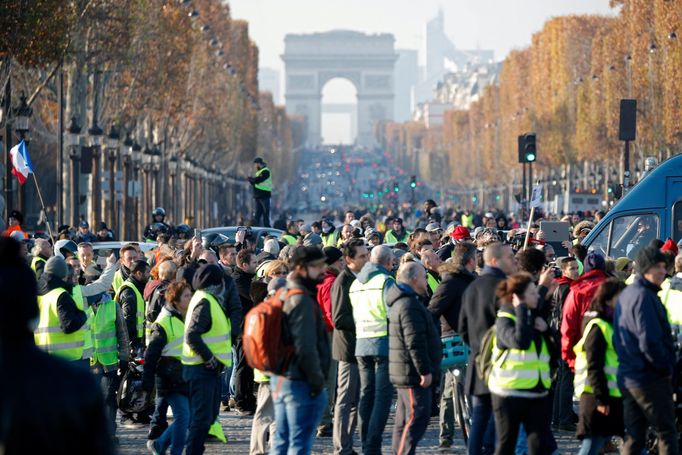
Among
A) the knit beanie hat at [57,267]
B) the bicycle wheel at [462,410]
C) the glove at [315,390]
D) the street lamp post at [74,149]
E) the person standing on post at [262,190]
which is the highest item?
the street lamp post at [74,149]

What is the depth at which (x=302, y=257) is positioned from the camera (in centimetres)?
1005

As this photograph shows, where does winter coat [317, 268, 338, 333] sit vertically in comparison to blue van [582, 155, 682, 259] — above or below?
below

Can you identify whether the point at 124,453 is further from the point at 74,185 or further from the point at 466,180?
the point at 466,180

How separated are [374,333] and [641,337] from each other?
2.60 m

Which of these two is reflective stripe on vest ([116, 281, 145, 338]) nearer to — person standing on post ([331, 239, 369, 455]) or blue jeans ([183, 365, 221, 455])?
A: person standing on post ([331, 239, 369, 455])

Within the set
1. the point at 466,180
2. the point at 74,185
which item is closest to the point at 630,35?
the point at 74,185

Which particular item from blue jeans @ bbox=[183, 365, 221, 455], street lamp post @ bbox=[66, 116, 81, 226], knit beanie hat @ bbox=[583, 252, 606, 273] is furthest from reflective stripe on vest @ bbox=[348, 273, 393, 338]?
street lamp post @ bbox=[66, 116, 81, 226]

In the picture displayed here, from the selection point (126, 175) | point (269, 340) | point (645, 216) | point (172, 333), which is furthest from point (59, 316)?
point (126, 175)

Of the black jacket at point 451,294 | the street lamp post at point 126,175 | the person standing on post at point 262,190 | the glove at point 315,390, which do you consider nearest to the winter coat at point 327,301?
the black jacket at point 451,294

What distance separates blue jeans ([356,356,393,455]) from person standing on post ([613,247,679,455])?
2231 mm

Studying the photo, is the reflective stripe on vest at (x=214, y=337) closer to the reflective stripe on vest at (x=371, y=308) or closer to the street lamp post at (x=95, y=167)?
the reflective stripe on vest at (x=371, y=308)

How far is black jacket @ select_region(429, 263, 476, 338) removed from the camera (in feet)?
41.9

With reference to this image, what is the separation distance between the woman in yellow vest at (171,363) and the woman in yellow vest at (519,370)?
274cm

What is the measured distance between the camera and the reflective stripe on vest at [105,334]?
45.3 ft
